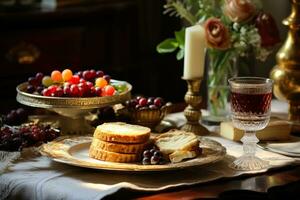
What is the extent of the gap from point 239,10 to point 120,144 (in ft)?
1.99

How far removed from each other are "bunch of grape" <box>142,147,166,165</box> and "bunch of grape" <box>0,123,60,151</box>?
1.03 ft

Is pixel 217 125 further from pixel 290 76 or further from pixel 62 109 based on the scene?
pixel 62 109

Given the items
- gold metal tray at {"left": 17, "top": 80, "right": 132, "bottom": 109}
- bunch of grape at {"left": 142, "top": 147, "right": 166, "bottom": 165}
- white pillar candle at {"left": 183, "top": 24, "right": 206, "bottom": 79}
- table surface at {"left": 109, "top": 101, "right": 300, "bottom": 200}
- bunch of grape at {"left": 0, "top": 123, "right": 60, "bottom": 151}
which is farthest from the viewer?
white pillar candle at {"left": 183, "top": 24, "right": 206, "bottom": 79}

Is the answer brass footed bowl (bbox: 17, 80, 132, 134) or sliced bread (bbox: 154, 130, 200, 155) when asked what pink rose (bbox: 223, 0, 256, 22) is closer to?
brass footed bowl (bbox: 17, 80, 132, 134)

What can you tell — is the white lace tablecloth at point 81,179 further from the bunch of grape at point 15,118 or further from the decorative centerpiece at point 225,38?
the decorative centerpiece at point 225,38

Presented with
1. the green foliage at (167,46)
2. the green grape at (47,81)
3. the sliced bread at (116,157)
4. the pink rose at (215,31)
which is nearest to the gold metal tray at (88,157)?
the sliced bread at (116,157)

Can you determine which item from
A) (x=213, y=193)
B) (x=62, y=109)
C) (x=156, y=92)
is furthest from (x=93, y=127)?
(x=156, y=92)

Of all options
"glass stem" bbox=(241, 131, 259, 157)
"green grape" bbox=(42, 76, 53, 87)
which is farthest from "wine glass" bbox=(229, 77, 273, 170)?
"green grape" bbox=(42, 76, 53, 87)

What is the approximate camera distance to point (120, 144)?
174 centimetres

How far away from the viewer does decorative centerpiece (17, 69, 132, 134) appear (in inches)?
78.5

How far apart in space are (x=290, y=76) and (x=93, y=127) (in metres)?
0.58

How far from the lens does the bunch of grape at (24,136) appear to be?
1871mm

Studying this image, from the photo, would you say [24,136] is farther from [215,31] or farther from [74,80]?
[215,31]

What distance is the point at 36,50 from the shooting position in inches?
127
